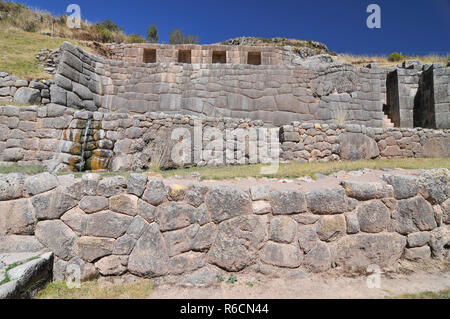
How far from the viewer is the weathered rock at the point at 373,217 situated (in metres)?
3.18

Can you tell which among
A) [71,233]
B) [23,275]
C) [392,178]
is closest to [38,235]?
[71,233]

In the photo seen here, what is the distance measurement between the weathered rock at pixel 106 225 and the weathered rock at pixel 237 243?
106cm

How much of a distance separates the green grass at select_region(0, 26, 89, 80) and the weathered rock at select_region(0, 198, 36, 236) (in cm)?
701

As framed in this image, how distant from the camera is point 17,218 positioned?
9.18 ft

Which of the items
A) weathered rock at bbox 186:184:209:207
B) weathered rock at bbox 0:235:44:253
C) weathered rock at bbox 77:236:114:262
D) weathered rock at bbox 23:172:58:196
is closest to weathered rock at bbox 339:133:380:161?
weathered rock at bbox 186:184:209:207

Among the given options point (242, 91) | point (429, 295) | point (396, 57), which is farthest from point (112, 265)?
point (396, 57)

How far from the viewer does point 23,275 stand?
2311mm

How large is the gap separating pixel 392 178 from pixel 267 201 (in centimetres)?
170

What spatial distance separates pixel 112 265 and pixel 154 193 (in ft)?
2.98

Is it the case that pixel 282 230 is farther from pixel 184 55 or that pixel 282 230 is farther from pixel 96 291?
pixel 184 55

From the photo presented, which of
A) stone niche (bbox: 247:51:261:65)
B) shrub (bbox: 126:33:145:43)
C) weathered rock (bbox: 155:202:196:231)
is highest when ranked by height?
shrub (bbox: 126:33:145:43)

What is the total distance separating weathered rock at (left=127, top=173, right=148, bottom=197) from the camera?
117 inches

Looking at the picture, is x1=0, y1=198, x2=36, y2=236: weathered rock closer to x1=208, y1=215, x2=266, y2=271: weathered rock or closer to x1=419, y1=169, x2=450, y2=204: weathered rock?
x1=208, y1=215, x2=266, y2=271: weathered rock

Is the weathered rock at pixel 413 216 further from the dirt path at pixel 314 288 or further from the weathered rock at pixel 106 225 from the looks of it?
the weathered rock at pixel 106 225
